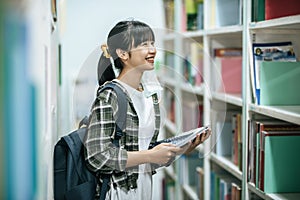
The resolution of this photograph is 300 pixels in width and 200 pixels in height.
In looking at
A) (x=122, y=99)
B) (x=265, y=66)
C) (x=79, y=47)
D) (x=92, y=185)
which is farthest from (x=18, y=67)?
(x=79, y=47)

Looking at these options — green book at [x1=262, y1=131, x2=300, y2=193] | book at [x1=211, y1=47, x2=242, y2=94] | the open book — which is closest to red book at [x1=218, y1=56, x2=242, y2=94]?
book at [x1=211, y1=47, x2=242, y2=94]

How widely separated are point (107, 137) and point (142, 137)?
11 centimetres

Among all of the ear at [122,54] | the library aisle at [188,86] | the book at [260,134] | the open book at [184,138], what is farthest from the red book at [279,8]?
the ear at [122,54]

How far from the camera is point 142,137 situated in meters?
1.49

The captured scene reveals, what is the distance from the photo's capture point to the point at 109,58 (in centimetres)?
149

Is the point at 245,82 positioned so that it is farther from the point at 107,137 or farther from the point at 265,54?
the point at 107,137

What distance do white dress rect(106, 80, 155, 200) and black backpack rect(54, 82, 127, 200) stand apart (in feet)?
0.18

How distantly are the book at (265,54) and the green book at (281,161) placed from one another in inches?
6.9

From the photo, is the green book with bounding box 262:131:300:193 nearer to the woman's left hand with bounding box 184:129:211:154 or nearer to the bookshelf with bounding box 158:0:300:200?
the bookshelf with bounding box 158:0:300:200

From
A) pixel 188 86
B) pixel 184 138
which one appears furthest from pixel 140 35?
pixel 188 86

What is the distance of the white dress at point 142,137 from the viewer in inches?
58.1

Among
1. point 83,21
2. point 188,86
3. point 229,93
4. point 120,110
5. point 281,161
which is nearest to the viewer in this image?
point 120,110

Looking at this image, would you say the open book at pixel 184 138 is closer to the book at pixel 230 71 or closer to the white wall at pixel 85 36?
the white wall at pixel 85 36

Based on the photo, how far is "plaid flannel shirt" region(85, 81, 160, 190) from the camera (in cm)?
145
